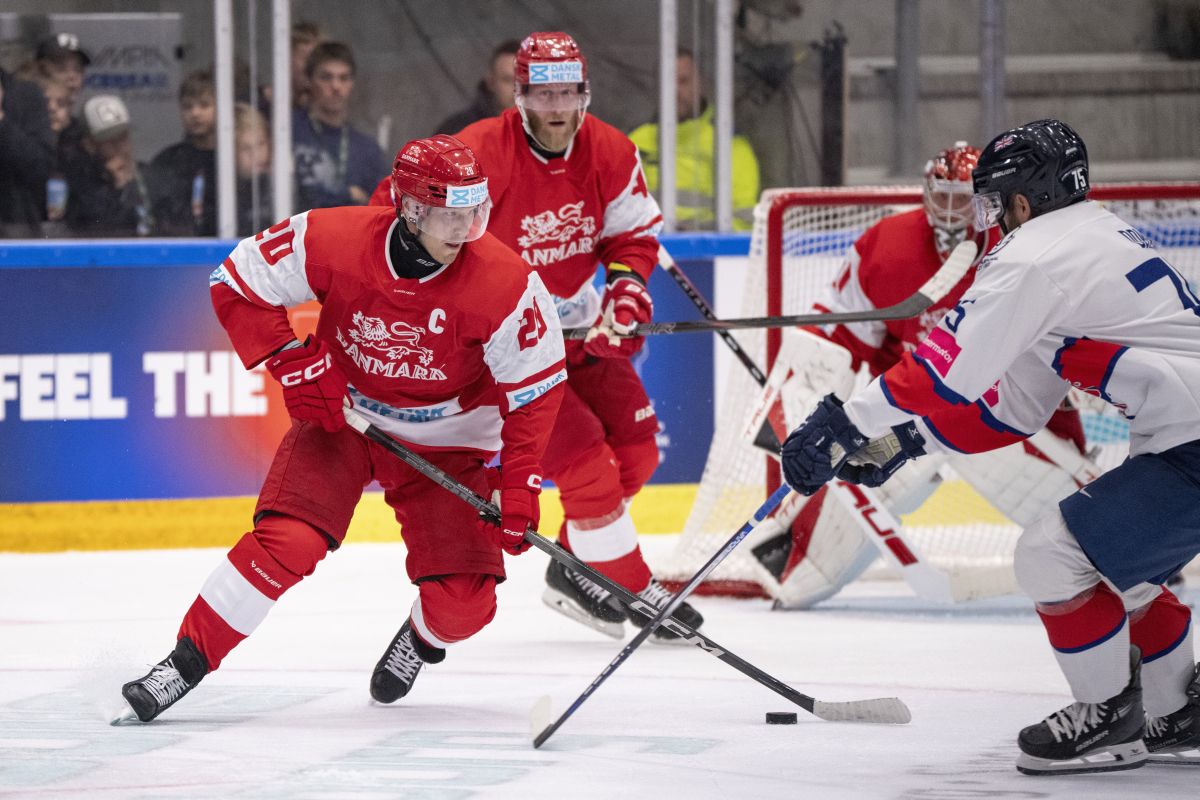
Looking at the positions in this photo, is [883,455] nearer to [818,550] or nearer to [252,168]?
[818,550]

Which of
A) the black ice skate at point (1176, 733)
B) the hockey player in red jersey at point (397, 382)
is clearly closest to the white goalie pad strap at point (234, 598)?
the hockey player in red jersey at point (397, 382)

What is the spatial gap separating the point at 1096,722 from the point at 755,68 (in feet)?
10.6

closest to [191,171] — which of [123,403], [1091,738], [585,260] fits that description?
[123,403]

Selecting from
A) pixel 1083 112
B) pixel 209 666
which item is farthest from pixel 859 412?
pixel 1083 112

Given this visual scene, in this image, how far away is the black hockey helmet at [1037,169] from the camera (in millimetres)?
2703

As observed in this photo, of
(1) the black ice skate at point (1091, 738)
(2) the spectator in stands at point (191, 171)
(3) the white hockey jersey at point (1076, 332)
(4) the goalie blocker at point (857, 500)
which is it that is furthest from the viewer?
(2) the spectator in stands at point (191, 171)

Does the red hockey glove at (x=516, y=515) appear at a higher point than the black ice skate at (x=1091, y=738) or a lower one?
higher

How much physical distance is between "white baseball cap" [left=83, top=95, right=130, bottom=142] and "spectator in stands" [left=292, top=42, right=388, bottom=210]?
0.50m

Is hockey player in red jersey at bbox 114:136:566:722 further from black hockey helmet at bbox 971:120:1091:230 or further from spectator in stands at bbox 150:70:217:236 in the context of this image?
spectator in stands at bbox 150:70:217:236

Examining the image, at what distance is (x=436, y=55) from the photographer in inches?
214

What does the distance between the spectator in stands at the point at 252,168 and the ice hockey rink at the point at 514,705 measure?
1138mm

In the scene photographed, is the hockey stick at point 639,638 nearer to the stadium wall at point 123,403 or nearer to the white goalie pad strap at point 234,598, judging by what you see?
the white goalie pad strap at point 234,598

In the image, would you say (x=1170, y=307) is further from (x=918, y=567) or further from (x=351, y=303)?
(x=918, y=567)

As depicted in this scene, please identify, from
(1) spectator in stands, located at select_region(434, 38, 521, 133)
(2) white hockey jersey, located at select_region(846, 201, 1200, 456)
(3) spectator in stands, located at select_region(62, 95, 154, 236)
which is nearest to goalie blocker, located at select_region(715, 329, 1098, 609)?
(2) white hockey jersey, located at select_region(846, 201, 1200, 456)
